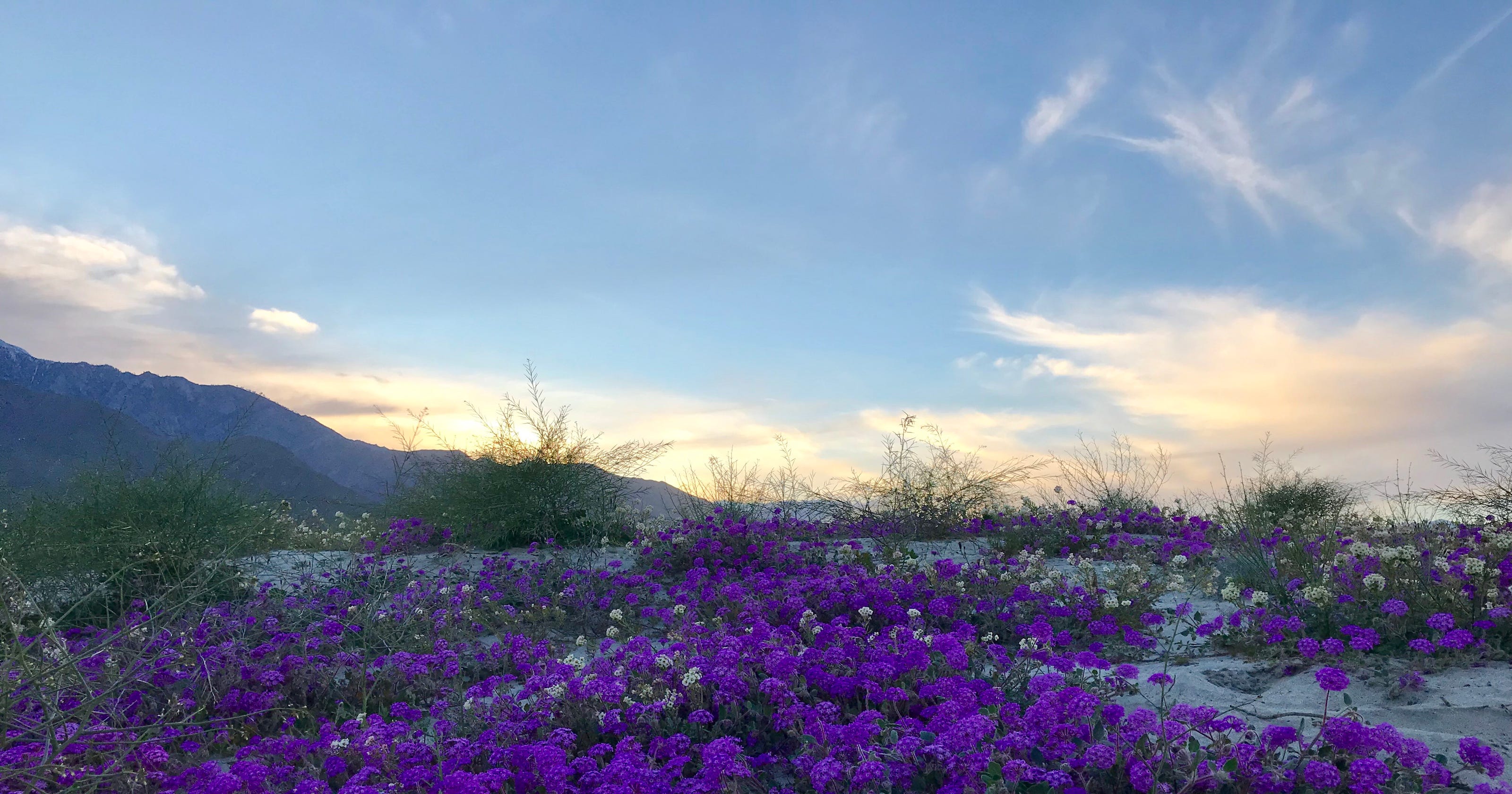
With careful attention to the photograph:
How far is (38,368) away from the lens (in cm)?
5778

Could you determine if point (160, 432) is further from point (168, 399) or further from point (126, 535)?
point (168, 399)

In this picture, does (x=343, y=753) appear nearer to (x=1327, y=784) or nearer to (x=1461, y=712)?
(x=1327, y=784)

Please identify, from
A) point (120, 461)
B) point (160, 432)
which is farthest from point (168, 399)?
point (120, 461)

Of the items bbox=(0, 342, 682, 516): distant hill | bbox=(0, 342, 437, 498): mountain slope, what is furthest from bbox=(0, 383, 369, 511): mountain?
bbox=(0, 342, 437, 498): mountain slope

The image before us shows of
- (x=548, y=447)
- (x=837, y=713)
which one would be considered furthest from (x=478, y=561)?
(x=837, y=713)

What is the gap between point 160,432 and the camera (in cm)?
2605

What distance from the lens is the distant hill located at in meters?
9.89

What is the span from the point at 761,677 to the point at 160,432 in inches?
1092

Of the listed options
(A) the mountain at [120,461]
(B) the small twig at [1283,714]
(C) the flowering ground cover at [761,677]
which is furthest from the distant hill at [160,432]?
(B) the small twig at [1283,714]

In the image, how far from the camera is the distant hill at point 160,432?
32.4 feet

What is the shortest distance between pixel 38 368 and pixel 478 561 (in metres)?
65.0

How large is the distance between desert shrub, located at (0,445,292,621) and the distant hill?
595 mm

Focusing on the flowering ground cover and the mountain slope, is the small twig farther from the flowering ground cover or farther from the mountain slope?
the mountain slope

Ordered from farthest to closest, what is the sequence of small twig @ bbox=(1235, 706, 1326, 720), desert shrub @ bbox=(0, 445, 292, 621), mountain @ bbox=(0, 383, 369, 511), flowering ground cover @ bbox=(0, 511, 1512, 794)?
mountain @ bbox=(0, 383, 369, 511) → desert shrub @ bbox=(0, 445, 292, 621) → small twig @ bbox=(1235, 706, 1326, 720) → flowering ground cover @ bbox=(0, 511, 1512, 794)
